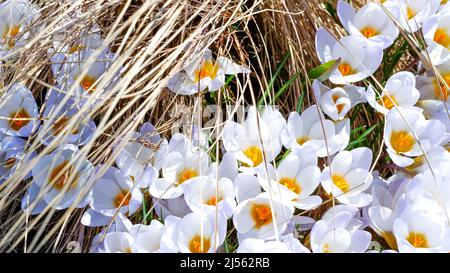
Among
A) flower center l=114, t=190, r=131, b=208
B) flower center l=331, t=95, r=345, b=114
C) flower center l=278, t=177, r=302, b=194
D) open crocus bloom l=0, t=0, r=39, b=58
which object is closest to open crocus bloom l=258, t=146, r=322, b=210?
flower center l=278, t=177, r=302, b=194

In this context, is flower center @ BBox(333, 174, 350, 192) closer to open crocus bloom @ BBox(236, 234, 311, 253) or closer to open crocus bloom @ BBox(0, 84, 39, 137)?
open crocus bloom @ BBox(236, 234, 311, 253)

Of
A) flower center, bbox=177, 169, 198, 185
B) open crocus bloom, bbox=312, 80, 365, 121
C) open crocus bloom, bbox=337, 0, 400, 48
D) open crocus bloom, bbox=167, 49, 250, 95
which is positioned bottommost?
flower center, bbox=177, 169, 198, 185

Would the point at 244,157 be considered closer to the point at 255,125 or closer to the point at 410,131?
the point at 255,125

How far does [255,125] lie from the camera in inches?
40.2

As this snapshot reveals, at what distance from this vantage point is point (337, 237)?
0.93m

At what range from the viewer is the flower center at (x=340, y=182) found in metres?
0.99

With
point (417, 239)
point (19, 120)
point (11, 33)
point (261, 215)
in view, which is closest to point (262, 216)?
point (261, 215)

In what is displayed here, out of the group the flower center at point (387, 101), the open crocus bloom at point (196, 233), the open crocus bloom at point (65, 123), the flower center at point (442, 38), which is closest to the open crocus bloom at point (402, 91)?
the flower center at point (387, 101)

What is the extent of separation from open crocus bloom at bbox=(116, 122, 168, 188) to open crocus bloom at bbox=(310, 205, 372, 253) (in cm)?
25

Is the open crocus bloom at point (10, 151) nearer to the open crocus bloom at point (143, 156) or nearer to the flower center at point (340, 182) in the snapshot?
the open crocus bloom at point (143, 156)

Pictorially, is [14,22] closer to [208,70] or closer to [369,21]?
[208,70]

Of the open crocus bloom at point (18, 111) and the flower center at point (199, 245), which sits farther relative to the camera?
the open crocus bloom at point (18, 111)

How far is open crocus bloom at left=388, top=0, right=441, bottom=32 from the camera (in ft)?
3.57
